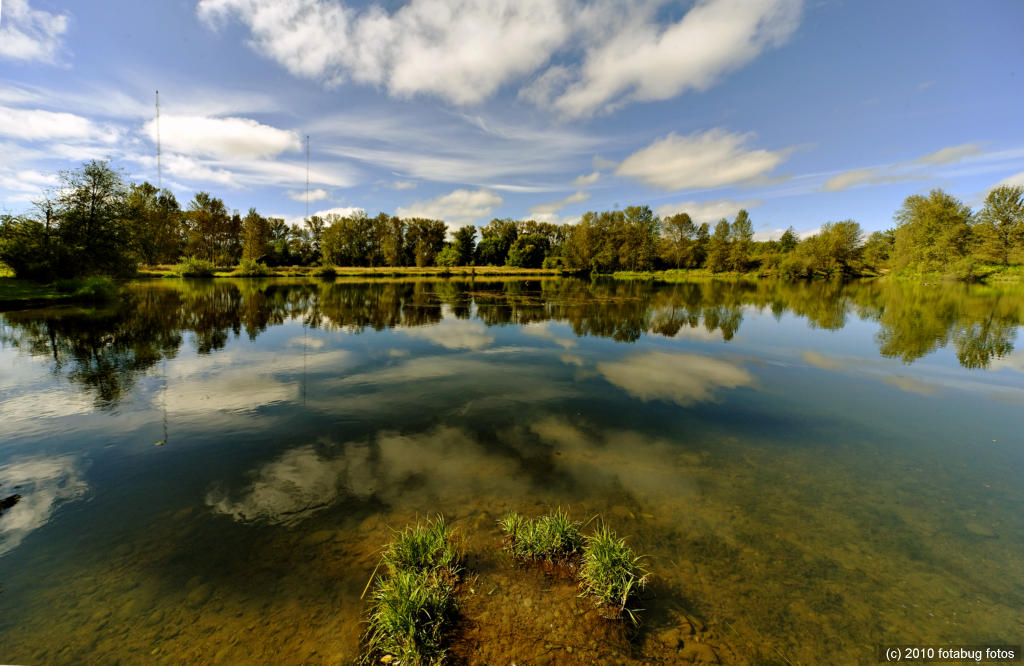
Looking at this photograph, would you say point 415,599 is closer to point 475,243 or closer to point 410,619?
point 410,619

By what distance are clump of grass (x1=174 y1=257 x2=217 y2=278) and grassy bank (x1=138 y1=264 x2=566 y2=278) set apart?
109 centimetres

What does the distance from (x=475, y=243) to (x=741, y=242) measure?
80695 mm

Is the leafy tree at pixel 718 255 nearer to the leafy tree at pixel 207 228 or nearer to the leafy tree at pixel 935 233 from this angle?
the leafy tree at pixel 935 233

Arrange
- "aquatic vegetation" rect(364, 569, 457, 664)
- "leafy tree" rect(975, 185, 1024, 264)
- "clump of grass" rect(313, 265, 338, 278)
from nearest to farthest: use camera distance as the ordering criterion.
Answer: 1. "aquatic vegetation" rect(364, 569, 457, 664)
2. "leafy tree" rect(975, 185, 1024, 264)
3. "clump of grass" rect(313, 265, 338, 278)

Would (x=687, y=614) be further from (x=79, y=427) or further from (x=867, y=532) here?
(x=79, y=427)

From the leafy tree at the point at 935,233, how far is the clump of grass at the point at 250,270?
129979 millimetres

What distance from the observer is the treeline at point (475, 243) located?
35500mm

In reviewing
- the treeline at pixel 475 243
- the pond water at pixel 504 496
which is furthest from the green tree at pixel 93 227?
the pond water at pixel 504 496

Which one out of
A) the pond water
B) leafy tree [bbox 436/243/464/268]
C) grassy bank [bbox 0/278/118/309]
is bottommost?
the pond water

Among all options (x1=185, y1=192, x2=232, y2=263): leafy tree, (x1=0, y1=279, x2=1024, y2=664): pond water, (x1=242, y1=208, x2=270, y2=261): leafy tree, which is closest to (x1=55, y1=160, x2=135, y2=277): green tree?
(x1=0, y1=279, x2=1024, y2=664): pond water

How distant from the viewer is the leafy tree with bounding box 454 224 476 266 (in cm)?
12062

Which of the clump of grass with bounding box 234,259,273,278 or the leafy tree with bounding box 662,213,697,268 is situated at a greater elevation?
the leafy tree with bounding box 662,213,697,268

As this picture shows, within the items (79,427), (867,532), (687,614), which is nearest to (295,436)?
(79,427)

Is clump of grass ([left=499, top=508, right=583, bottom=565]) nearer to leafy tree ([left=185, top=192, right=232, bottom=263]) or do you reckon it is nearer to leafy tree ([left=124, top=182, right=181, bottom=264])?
leafy tree ([left=124, top=182, right=181, bottom=264])
